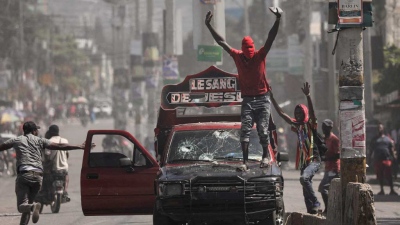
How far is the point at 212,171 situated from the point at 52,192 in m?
8.69

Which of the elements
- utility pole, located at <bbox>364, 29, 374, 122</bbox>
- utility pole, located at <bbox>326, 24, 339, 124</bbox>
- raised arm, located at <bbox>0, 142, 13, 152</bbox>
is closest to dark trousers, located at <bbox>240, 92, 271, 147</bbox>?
raised arm, located at <bbox>0, 142, 13, 152</bbox>

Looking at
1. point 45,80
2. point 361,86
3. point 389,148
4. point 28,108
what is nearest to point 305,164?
point 361,86

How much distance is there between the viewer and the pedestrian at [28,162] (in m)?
15.5

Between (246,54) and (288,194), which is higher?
(246,54)

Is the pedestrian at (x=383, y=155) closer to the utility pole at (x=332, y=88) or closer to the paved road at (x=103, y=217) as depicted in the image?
the paved road at (x=103, y=217)

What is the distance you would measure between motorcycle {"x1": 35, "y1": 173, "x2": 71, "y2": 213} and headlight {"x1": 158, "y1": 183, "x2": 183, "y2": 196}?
332 inches

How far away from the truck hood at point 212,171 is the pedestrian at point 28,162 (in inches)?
91.2

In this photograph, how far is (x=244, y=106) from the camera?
14.1 meters

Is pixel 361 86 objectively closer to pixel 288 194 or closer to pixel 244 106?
pixel 244 106

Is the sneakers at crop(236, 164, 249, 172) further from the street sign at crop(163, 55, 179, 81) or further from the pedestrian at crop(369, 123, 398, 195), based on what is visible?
the street sign at crop(163, 55, 179, 81)

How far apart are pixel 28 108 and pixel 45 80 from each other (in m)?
23.0

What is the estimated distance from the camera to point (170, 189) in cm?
1315

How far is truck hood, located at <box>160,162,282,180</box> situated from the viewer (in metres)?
13.1

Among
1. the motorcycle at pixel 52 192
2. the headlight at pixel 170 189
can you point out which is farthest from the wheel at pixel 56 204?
the headlight at pixel 170 189
